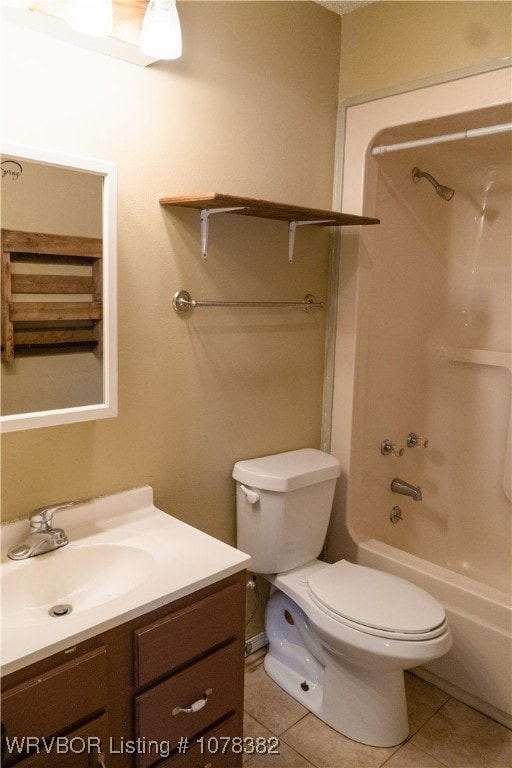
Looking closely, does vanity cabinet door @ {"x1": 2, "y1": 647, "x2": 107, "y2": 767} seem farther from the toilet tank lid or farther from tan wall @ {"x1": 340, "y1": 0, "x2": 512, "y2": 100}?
tan wall @ {"x1": 340, "y1": 0, "x2": 512, "y2": 100}

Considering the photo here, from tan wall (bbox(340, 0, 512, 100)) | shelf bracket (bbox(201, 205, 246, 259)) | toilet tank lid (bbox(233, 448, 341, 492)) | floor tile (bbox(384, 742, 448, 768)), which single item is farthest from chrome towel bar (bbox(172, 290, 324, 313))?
floor tile (bbox(384, 742, 448, 768))

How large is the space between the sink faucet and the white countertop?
0.02 metres

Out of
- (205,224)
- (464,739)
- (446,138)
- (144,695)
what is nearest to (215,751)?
(144,695)

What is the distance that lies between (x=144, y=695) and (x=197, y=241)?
1.25 metres

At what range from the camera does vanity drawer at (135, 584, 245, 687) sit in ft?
4.25

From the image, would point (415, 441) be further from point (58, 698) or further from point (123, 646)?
point (58, 698)

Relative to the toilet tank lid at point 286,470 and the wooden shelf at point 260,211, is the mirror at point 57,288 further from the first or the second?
the toilet tank lid at point 286,470

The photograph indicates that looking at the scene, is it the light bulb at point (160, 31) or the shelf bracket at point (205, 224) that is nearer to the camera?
the light bulb at point (160, 31)

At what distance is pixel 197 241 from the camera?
183 centimetres

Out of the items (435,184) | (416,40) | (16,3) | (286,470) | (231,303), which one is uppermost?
(416,40)

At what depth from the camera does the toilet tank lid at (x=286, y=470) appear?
6.42 ft

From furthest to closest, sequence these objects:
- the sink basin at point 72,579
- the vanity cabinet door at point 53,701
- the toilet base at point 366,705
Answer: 1. the toilet base at point 366,705
2. the sink basin at point 72,579
3. the vanity cabinet door at point 53,701

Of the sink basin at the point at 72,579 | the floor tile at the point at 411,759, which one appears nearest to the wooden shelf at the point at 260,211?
the sink basin at the point at 72,579

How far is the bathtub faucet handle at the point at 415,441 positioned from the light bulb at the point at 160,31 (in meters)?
1.83
